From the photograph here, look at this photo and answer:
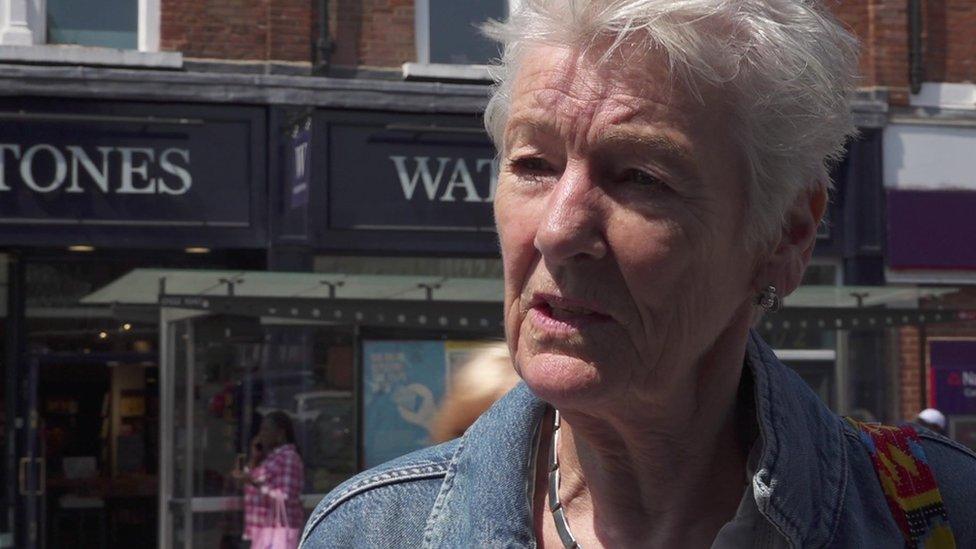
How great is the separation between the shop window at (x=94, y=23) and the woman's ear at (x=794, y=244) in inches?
376

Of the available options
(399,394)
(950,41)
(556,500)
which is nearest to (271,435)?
(399,394)

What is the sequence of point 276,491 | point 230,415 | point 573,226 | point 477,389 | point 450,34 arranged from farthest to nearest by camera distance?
point 450,34 < point 230,415 < point 276,491 < point 477,389 < point 573,226

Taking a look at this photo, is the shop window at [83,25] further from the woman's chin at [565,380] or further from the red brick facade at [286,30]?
the woman's chin at [565,380]

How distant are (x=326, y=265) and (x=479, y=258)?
125 cm

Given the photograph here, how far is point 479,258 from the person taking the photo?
11.5 meters

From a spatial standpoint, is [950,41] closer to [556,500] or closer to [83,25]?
[83,25]

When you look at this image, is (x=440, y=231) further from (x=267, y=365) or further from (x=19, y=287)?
(x=19, y=287)

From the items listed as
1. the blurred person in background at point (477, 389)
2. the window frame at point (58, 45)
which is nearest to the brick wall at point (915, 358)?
the window frame at point (58, 45)

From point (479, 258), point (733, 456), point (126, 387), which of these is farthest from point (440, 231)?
point (733, 456)

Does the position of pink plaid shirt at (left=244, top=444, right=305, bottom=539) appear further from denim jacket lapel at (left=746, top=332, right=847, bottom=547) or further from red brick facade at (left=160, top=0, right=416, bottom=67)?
denim jacket lapel at (left=746, top=332, right=847, bottom=547)

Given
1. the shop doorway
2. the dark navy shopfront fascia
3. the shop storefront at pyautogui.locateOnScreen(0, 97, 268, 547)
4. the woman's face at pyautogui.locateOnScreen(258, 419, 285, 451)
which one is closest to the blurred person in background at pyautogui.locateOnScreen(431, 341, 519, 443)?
the woman's face at pyautogui.locateOnScreen(258, 419, 285, 451)

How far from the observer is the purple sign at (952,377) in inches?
481

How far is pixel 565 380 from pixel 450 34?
9.97 meters

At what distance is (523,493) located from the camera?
1.59m
